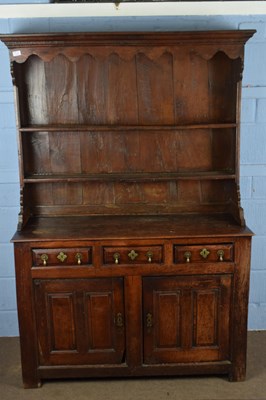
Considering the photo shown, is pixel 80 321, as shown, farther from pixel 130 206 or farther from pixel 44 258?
pixel 130 206

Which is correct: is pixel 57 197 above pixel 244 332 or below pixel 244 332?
above

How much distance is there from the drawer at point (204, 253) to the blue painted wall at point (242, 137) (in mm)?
586

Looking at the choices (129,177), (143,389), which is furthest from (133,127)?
(143,389)

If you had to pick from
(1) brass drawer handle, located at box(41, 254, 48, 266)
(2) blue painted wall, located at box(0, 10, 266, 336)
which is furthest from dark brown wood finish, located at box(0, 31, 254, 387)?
(2) blue painted wall, located at box(0, 10, 266, 336)

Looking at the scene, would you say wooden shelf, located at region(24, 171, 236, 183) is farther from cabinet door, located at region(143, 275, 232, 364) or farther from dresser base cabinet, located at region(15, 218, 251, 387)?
cabinet door, located at region(143, 275, 232, 364)

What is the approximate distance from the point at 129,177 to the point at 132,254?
0.50m

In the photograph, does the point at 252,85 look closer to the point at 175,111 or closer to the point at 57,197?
the point at 175,111

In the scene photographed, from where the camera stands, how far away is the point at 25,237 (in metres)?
2.52

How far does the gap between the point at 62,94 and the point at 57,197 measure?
0.62 metres

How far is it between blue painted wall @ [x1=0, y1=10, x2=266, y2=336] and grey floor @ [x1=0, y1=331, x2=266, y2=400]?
516 mm

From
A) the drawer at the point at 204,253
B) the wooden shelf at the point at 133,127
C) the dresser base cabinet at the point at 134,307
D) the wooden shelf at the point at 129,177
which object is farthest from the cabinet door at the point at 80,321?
the wooden shelf at the point at 133,127

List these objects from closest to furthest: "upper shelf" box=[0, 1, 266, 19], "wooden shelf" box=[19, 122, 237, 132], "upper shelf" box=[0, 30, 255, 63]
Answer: "upper shelf" box=[0, 30, 255, 63], "wooden shelf" box=[19, 122, 237, 132], "upper shelf" box=[0, 1, 266, 19]

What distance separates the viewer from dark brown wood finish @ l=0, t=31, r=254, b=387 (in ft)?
8.36

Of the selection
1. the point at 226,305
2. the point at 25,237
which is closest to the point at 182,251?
the point at 226,305
